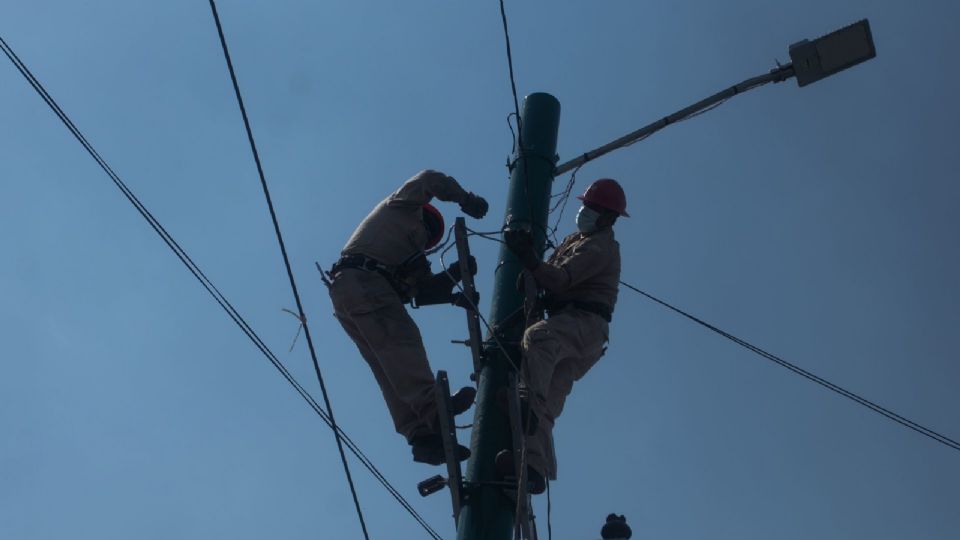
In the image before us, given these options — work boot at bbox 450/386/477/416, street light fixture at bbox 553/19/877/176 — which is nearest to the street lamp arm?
street light fixture at bbox 553/19/877/176

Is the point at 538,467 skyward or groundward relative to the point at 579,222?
groundward

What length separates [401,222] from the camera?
292 inches

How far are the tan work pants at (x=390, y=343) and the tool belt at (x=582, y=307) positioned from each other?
70 centimetres

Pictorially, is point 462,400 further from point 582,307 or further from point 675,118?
point 675,118

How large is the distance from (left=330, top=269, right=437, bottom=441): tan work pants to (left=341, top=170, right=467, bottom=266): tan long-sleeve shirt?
0.60 feet

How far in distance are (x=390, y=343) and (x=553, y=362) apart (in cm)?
90

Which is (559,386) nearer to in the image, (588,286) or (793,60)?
(588,286)

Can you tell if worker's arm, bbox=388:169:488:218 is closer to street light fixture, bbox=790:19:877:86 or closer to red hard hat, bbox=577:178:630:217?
red hard hat, bbox=577:178:630:217

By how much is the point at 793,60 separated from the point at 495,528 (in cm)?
382

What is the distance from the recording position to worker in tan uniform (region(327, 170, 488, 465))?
665cm

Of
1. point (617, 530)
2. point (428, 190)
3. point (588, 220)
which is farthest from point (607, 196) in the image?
point (617, 530)

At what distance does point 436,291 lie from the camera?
7.16m

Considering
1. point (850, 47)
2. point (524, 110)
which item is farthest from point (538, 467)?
point (850, 47)

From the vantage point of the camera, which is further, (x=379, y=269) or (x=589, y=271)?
(x=379, y=269)
